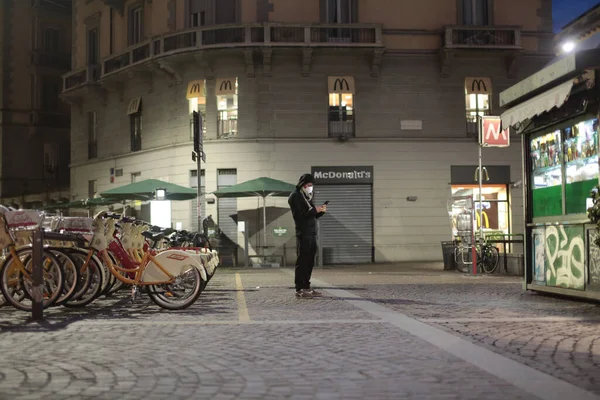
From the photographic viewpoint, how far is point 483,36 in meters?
26.8

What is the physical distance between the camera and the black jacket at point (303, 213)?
11.3 metres

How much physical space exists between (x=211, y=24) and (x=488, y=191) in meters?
12.0

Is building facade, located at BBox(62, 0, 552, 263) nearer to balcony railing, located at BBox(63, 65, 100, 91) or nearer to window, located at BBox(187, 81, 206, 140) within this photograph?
window, located at BBox(187, 81, 206, 140)

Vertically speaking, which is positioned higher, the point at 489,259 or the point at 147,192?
the point at 147,192

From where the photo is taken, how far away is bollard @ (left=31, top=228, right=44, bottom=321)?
846 cm

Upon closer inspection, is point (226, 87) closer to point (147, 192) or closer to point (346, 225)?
point (147, 192)

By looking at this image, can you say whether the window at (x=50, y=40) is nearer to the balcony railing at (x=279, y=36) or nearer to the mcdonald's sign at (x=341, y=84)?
the balcony railing at (x=279, y=36)

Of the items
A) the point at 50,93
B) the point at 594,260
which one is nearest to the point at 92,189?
the point at 50,93

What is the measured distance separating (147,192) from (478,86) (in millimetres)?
12555

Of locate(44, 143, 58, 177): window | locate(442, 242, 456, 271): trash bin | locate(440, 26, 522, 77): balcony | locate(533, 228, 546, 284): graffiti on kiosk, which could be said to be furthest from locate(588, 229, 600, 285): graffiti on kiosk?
locate(44, 143, 58, 177): window

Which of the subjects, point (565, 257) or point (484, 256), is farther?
point (484, 256)

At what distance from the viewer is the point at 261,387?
4.78 metres

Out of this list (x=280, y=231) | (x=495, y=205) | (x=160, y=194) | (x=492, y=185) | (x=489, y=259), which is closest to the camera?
(x=489, y=259)

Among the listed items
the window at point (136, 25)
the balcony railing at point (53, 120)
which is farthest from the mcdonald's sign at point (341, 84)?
the balcony railing at point (53, 120)
